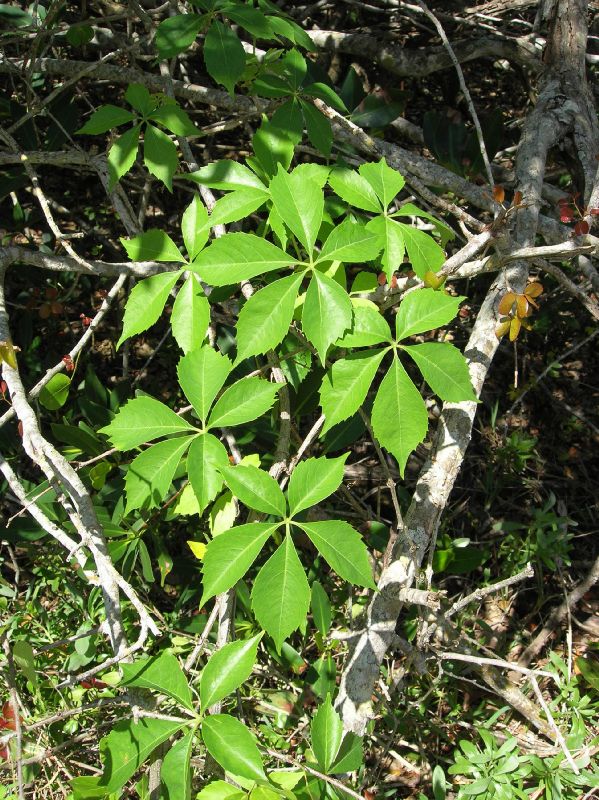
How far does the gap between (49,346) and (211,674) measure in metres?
1.69

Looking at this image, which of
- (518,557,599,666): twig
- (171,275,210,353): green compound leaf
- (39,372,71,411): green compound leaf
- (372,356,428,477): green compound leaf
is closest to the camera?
(372,356,428,477): green compound leaf

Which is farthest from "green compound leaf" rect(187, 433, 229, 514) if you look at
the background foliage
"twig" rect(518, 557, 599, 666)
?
"twig" rect(518, 557, 599, 666)

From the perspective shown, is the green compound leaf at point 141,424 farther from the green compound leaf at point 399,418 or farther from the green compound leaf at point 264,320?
the green compound leaf at point 399,418

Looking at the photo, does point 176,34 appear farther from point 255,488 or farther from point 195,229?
point 255,488

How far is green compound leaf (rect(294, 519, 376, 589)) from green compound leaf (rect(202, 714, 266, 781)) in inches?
13.2

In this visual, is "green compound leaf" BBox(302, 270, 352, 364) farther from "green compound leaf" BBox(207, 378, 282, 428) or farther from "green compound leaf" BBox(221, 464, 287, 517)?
"green compound leaf" BBox(221, 464, 287, 517)

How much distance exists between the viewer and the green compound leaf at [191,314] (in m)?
1.43

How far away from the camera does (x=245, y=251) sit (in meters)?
1.31

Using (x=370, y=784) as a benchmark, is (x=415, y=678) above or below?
above

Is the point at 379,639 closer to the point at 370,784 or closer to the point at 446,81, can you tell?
the point at 370,784

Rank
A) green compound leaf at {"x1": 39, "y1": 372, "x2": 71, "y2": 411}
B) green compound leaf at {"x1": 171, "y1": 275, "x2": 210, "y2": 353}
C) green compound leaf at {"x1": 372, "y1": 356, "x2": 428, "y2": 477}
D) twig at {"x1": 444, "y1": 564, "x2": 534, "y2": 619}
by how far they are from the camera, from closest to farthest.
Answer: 1. twig at {"x1": 444, "y1": 564, "x2": 534, "y2": 619}
2. green compound leaf at {"x1": 372, "y1": 356, "x2": 428, "y2": 477}
3. green compound leaf at {"x1": 171, "y1": 275, "x2": 210, "y2": 353}
4. green compound leaf at {"x1": 39, "y1": 372, "x2": 71, "y2": 411}

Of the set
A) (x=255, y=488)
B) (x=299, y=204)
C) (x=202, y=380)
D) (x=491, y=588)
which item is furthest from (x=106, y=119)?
(x=491, y=588)

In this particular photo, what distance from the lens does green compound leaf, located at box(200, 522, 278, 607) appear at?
123 centimetres

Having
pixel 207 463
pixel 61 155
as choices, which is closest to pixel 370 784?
pixel 207 463
